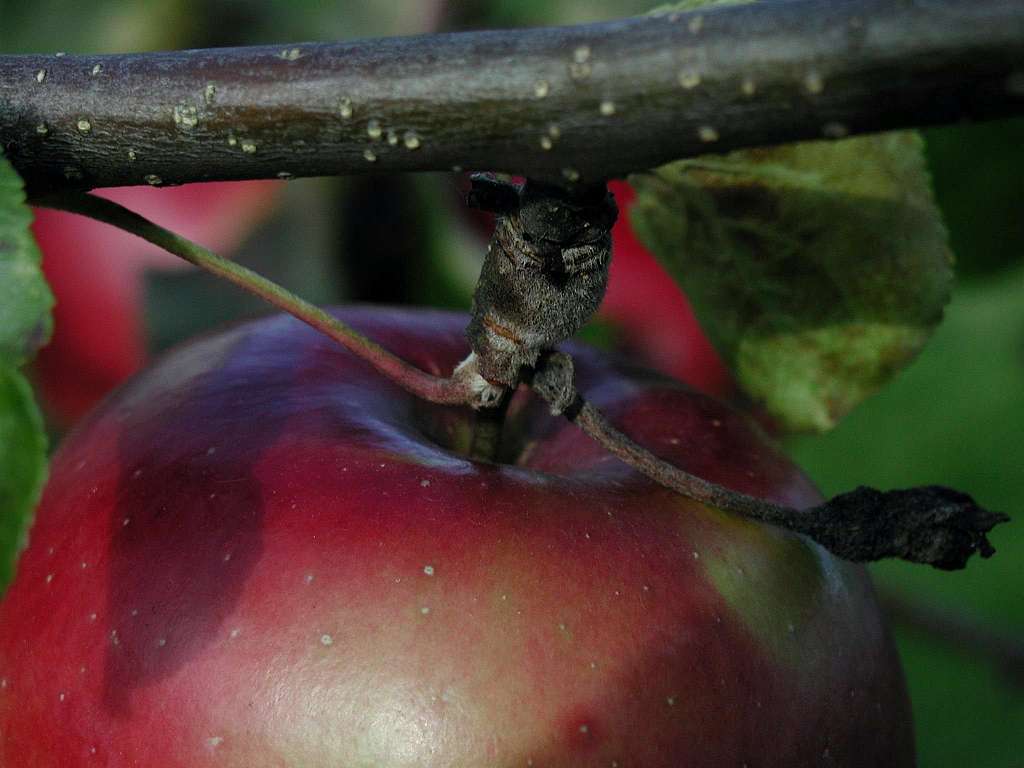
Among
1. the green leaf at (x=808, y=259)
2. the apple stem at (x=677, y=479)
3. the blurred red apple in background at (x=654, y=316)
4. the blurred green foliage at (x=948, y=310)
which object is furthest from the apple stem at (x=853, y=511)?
the blurred red apple in background at (x=654, y=316)

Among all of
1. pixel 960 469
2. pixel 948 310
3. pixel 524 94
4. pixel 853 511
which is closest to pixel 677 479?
pixel 853 511

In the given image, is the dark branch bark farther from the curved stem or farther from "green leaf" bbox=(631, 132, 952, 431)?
"green leaf" bbox=(631, 132, 952, 431)

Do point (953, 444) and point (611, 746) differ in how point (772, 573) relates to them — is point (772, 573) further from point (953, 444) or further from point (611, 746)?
point (953, 444)

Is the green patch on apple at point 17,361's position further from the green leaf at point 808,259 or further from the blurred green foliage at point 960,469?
the blurred green foliage at point 960,469

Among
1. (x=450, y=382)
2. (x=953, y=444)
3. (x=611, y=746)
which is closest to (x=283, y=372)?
(x=450, y=382)

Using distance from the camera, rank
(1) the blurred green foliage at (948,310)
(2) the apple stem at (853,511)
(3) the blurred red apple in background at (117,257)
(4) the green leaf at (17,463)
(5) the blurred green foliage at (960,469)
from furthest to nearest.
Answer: (5) the blurred green foliage at (960,469) → (3) the blurred red apple in background at (117,257) → (1) the blurred green foliage at (948,310) → (2) the apple stem at (853,511) → (4) the green leaf at (17,463)

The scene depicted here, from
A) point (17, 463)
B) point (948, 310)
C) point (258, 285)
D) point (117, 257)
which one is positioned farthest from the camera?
point (948, 310)

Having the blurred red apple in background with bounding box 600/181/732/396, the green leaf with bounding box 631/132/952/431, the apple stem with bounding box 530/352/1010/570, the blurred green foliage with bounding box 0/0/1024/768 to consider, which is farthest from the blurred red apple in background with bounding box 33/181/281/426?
the apple stem with bounding box 530/352/1010/570

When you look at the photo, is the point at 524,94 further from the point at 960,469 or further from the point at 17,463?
the point at 960,469
